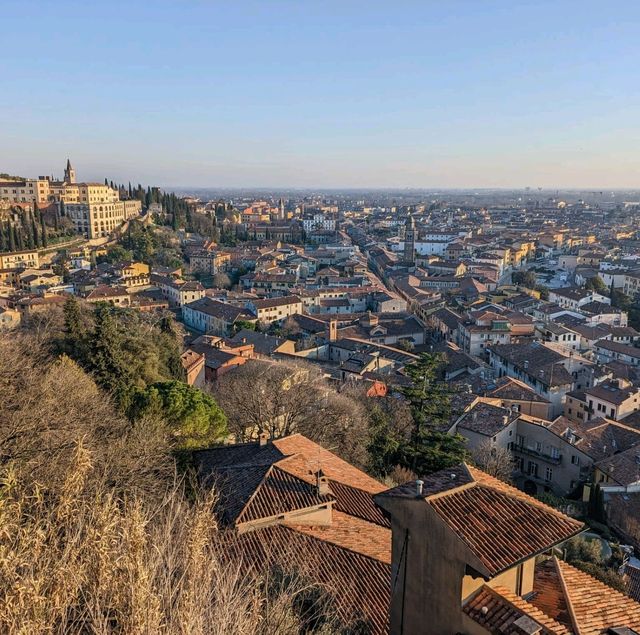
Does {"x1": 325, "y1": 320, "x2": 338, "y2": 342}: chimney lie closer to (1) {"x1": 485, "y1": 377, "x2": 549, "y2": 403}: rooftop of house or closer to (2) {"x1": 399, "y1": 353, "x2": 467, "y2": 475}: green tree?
(1) {"x1": 485, "y1": 377, "x2": 549, "y2": 403}: rooftop of house

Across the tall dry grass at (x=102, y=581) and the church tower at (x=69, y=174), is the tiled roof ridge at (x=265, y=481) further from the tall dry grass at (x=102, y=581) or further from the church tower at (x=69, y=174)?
the church tower at (x=69, y=174)

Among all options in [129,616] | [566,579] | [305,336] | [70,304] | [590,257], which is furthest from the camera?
[590,257]

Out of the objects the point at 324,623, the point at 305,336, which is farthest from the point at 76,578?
the point at 305,336

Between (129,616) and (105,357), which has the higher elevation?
→ (129,616)

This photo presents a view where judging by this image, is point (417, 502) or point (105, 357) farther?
point (105, 357)

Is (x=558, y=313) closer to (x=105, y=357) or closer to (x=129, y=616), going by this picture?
(x=105, y=357)

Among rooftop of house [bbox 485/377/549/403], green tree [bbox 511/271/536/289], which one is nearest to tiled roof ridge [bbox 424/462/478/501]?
rooftop of house [bbox 485/377/549/403]

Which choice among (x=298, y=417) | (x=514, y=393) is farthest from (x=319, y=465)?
(x=514, y=393)
